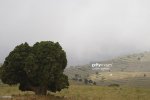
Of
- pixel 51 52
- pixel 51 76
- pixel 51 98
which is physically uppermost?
pixel 51 52

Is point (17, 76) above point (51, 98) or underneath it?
above

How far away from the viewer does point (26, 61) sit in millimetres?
64312

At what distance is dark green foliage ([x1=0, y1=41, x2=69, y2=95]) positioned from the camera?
63.0 meters

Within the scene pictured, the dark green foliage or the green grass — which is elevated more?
the dark green foliage

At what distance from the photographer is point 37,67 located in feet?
207

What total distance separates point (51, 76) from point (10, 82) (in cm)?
858

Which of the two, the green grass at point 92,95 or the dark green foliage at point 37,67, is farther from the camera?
the green grass at point 92,95

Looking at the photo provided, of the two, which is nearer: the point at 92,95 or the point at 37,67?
→ the point at 37,67

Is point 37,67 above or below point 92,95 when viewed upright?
above

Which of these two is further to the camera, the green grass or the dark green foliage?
the green grass

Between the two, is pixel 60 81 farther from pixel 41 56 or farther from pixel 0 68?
pixel 0 68

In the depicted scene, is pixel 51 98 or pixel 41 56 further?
pixel 41 56

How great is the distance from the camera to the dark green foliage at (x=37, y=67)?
6300 cm

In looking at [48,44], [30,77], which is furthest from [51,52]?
[30,77]
